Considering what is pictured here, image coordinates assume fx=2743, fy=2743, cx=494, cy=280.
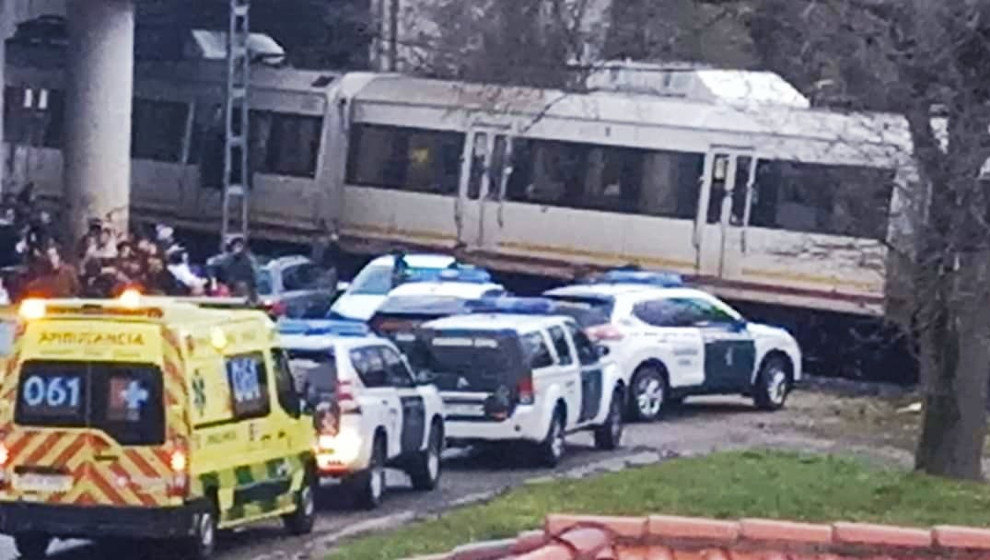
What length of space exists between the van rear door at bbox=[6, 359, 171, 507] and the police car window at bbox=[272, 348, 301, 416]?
173 centimetres

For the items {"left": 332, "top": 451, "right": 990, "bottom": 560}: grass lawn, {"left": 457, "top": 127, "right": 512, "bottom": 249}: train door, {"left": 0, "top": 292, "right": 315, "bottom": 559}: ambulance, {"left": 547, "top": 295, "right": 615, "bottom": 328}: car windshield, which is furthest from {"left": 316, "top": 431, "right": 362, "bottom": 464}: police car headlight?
{"left": 457, "top": 127, "right": 512, "bottom": 249}: train door

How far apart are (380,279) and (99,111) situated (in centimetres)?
859

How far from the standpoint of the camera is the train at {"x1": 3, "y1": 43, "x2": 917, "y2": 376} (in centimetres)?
4022

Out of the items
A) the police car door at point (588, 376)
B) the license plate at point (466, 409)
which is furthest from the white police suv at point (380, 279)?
the license plate at point (466, 409)

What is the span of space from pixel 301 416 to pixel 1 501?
2.77 metres

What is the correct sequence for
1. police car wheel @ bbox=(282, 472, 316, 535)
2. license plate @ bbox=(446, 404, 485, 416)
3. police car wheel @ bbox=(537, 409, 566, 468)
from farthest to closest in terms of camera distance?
police car wheel @ bbox=(537, 409, 566, 468) → license plate @ bbox=(446, 404, 485, 416) → police car wheel @ bbox=(282, 472, 316, 535)

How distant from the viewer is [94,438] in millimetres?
19828

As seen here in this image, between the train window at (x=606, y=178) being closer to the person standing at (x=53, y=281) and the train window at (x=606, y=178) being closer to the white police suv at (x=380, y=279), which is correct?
the white police suv at (x=380, y=279)

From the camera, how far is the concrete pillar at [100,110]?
44562mm

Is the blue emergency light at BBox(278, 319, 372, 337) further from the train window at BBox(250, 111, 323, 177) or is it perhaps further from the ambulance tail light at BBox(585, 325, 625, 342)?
the train window at BBox(250, 111, 323, 177)

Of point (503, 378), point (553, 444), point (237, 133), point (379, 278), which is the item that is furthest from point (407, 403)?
point (237, 133)

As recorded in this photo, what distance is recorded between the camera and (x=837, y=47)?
18281 mm

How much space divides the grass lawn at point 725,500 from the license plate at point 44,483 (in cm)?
202

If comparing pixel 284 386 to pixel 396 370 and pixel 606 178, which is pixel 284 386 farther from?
pixel 606 178
